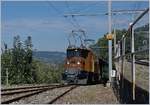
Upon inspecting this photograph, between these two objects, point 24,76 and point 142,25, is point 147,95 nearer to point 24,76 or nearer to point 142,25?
point 142,25

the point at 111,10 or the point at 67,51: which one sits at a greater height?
the point at 111,10

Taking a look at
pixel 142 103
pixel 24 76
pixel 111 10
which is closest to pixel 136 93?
pixel 142 103

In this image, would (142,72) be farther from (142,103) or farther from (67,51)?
(67,51)

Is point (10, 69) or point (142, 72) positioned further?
point (10, 69)

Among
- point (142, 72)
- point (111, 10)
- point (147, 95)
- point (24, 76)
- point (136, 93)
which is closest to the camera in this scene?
point (147, 95)

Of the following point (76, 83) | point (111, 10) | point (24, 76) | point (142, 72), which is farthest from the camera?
point (24, 76)

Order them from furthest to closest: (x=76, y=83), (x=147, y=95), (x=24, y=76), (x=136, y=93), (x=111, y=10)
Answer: (x=24, y=76)
(x=76, y=83)
(x=111, y=10)
(x=136, y=93)
(x=147, y=95)

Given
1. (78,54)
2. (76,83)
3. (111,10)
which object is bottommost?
(76,83)

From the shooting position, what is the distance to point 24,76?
4384 cm

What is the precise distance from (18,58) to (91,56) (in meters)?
9.60

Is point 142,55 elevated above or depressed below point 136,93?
above

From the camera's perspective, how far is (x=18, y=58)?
44812 mm

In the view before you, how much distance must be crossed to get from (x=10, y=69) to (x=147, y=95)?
35.6m

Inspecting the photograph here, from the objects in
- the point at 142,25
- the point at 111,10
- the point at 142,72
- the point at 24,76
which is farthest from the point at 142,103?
the point at 24,76
